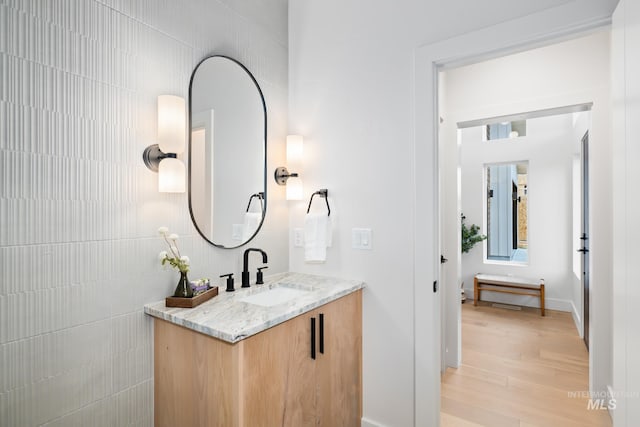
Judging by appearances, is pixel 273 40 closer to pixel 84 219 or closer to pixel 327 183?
pixel 327 183

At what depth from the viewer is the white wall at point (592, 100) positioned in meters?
2.14

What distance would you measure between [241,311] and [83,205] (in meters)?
0.73

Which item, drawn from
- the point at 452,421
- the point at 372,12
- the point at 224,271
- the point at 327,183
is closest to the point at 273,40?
the point at 372,12

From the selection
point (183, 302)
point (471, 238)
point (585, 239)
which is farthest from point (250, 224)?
point (471, 238)

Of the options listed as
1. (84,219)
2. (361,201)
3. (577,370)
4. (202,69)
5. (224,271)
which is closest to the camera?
(84,219)

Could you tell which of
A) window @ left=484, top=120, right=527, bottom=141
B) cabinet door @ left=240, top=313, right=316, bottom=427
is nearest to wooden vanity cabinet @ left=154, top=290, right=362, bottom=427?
cabinet door @ left=240, top=313, right=316, bottom=427

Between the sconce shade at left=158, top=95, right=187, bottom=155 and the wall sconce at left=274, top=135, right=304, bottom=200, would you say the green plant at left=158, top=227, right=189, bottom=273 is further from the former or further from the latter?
the wall sconce at left=274, top=135, right=304, bottom=200

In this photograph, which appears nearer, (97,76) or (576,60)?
(97,76)

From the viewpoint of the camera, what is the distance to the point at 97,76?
1.29 meters

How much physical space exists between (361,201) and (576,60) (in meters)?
1.88

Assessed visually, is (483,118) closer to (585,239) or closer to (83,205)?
(585,239)

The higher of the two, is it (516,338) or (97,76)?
(97,76)

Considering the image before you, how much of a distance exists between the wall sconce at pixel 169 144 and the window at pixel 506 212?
461 centimetres

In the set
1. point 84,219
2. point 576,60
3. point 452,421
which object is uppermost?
point 576,60
